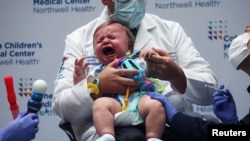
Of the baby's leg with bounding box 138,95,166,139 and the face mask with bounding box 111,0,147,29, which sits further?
the face mask with bounding box 111,0,147,29

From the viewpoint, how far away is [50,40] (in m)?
2.93

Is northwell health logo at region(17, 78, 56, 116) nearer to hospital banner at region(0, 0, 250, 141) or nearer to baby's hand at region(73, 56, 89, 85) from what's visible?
hospital banner at region(0, 0, 250, 141)

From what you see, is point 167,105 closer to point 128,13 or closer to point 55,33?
point 128,13

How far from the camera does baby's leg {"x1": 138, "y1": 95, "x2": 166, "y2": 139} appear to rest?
64.7 inches

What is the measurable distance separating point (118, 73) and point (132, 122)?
0.22 meters

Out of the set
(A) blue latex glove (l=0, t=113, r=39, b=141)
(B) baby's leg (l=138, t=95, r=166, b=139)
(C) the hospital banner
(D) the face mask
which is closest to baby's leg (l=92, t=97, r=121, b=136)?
(B) baby's leg (l=138, t=95, r=166, b=139)

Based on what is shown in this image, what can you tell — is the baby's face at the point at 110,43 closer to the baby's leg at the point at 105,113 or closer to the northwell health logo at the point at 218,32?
the baby's leg at the point at 105,113

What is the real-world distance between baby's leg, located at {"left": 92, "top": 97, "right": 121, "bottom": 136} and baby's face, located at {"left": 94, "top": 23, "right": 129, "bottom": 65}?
0.74 ft

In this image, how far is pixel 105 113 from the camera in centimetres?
169

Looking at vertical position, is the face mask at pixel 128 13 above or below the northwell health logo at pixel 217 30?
above

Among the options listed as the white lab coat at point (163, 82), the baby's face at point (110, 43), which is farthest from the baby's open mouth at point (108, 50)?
the white lab coat at point (163, 82)

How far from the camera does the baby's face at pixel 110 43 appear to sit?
6.26ft

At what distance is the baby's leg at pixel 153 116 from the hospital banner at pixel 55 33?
1148 mm

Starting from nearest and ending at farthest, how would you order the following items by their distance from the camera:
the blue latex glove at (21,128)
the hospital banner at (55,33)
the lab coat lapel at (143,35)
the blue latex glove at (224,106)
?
1. the blue latex glove at (21,128)
2. the blue latex glove at (224,106)
3. the lab coat lapel at (143,35)
4. the hospital banner at (55,33)
